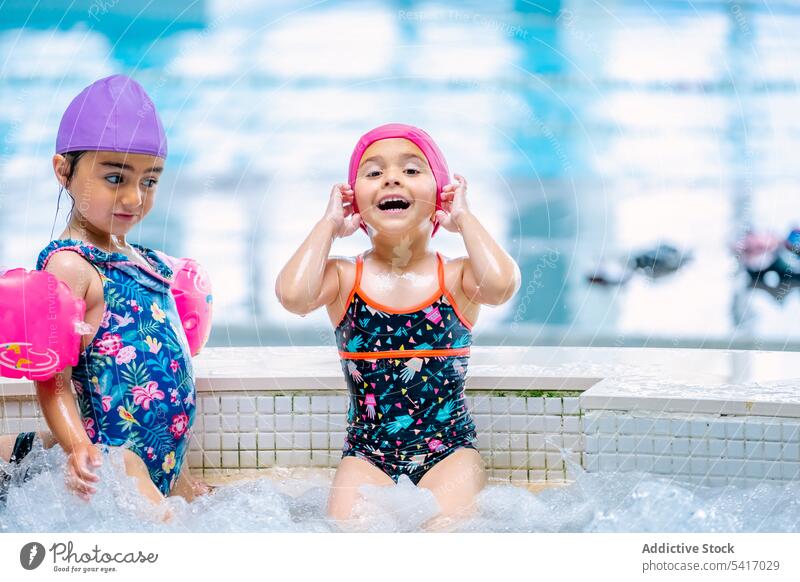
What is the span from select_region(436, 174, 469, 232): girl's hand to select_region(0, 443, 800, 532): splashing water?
547 mm

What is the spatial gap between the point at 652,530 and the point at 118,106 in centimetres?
130

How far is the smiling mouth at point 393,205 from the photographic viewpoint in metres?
1.89

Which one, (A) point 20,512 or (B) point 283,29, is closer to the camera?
(A) point 20,512

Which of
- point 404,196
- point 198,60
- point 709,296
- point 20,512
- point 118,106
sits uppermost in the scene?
point 198,60

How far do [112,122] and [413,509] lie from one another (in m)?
0.97

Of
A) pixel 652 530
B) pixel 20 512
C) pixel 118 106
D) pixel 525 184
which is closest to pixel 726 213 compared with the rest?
pixel 525 184

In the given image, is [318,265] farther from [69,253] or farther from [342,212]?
[69,253]

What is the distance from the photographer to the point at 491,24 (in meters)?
2.50

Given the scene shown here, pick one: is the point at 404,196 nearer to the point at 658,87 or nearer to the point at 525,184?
the point at 525,184

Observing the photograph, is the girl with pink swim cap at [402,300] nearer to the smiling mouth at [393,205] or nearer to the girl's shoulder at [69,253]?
the smiling mouth at [393,205]
